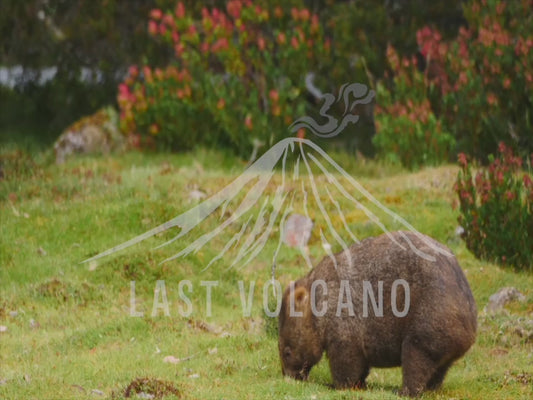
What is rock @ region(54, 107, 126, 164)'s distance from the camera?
834 inches

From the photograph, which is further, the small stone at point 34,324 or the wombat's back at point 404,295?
the small stone at point 34,324

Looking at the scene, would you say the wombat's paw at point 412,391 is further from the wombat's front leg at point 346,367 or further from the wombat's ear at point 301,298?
the wombat's ear at point 301,298

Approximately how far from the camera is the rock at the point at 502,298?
12.8 m

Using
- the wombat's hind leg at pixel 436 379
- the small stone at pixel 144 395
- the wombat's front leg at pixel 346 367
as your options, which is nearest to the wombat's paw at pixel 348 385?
the wombat's front leg at pixel 346 367

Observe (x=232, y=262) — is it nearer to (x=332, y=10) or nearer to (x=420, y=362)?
(x=420, y=362)

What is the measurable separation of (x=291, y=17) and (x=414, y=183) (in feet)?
18.5

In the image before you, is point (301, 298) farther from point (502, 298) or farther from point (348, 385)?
point (502, 298)

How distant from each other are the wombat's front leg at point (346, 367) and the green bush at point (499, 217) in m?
5.52

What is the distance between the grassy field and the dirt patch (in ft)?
0.05

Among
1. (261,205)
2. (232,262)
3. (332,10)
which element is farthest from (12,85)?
(232,262)

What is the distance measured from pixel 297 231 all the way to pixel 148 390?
728 centimetres

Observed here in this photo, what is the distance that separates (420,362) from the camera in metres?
8.95

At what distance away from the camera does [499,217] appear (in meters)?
14.4

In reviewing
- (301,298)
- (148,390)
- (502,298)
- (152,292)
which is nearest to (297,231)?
(152,292)
